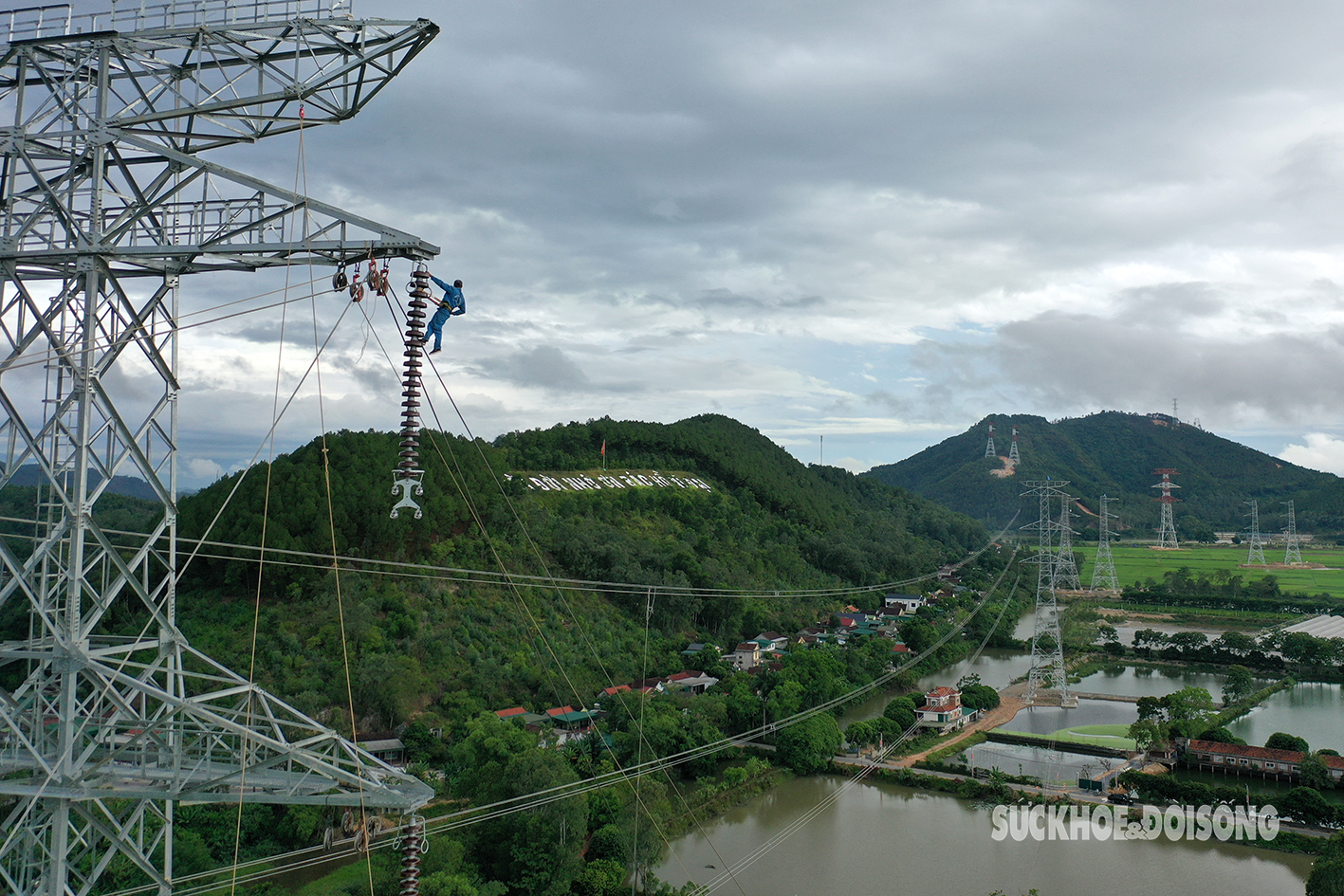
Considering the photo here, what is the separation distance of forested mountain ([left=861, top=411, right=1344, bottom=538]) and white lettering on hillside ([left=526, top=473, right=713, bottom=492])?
4072 cm

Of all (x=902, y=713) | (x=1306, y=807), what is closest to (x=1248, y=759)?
(x=1306, y=807)

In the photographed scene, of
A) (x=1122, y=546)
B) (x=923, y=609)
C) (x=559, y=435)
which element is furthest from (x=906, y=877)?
(x=1122, y=546)

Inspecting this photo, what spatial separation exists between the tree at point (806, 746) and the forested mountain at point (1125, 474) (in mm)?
62270

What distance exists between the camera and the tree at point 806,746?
59.9ft

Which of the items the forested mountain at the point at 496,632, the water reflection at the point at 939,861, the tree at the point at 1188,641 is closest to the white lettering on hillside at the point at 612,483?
the forested mountain at the point at 496,632

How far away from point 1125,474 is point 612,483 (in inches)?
3488

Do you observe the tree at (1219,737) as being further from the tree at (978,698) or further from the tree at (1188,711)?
the tree at (978,698)

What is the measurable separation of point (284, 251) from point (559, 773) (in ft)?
30.5

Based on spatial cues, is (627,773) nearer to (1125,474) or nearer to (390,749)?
(390,749)

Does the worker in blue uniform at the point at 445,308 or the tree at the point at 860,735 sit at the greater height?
the worker in blue uniform at the point at 445,308

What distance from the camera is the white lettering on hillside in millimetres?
33406

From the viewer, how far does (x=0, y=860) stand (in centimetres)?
624

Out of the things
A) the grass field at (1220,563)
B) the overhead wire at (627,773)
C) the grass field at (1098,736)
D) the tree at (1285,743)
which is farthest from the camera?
the grass field at (1220,563)

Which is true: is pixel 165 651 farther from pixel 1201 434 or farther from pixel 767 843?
pixel 1201 434
